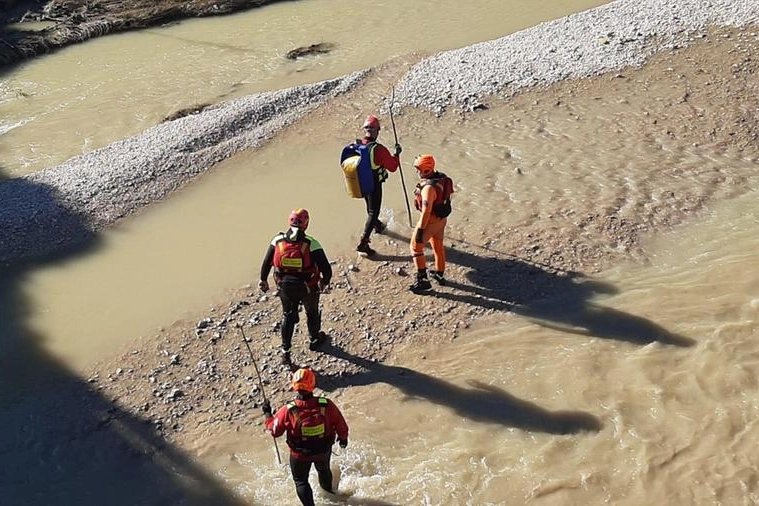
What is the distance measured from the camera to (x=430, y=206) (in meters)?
9.03

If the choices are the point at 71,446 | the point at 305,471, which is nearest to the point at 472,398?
the point at 305,471

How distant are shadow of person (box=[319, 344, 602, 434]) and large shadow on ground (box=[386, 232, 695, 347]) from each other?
4.58 feet

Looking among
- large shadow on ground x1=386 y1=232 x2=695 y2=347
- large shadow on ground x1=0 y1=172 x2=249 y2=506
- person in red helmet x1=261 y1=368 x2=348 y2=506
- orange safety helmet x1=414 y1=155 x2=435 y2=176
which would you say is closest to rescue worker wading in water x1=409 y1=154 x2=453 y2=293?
orange safety helmet x1=414 y1=155 x2=435 y2=176

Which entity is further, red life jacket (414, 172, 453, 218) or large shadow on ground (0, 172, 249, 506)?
red life jacket (414, 172, 453, 218)

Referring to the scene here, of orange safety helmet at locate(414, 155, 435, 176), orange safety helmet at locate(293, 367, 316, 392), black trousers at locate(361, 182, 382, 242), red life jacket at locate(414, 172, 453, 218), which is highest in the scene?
orange safety helmet at locate(414, 155, 435, 176)

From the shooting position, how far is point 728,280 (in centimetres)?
924

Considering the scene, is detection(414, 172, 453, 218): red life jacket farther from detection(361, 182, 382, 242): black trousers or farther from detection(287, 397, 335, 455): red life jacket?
detection(287, 397, 335, 455): red life jacket

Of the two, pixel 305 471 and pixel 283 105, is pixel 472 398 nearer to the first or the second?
pixel 305 471

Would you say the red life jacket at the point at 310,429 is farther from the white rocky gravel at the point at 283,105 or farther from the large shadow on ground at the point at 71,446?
the white rocky gravel at the point at 283,105

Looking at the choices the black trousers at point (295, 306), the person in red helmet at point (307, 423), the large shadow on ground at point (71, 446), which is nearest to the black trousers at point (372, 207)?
the black trousers at point (295, 306)

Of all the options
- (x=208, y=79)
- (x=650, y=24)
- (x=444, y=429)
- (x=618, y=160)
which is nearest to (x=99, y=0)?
(x=208, y=79)

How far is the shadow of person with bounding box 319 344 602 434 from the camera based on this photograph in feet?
25.3

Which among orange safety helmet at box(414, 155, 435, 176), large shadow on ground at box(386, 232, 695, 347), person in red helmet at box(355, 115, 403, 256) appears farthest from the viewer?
person in red helmet at box(355, 115, 403, 256)

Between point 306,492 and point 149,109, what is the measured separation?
1408 centimetres
